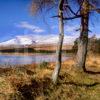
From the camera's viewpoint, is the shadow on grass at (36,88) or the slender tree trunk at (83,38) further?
the slender tree trunk at (83,38)

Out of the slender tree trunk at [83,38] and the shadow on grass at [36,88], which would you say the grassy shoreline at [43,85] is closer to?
the shadow on grass at [36,88]

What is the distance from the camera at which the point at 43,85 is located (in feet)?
47.6

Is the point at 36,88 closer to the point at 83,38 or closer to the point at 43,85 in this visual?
the point at 43,85

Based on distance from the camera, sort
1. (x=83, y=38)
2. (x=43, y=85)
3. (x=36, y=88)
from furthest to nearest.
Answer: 1. (x=83, y=38)
2. (x=43, y=85)
3. (x=36, y=88)

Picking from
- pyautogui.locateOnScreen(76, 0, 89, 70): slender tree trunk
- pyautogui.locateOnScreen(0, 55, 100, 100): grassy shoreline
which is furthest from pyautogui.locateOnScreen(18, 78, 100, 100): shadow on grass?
pyautogui.locateOnScreen(76, 0, 89, 70): slender tree trunk

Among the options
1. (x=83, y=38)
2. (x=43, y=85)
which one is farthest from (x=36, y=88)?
(x=83, y=38)

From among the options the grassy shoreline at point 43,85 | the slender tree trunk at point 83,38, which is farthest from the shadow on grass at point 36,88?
the slender tree trunk at point 83,38

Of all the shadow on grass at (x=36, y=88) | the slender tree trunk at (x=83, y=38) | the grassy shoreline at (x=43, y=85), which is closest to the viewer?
→ the grassy shoreline at (x=43, y=85)

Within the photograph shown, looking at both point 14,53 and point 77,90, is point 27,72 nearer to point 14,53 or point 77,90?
point 77,90

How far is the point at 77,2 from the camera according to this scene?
60.5 feet

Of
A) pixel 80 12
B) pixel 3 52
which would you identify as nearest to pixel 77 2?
pixel 80 12

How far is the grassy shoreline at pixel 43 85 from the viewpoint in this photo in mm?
13086

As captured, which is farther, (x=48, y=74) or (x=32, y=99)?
(x=48, y=74)

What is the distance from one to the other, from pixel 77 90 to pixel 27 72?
79.1 inches
